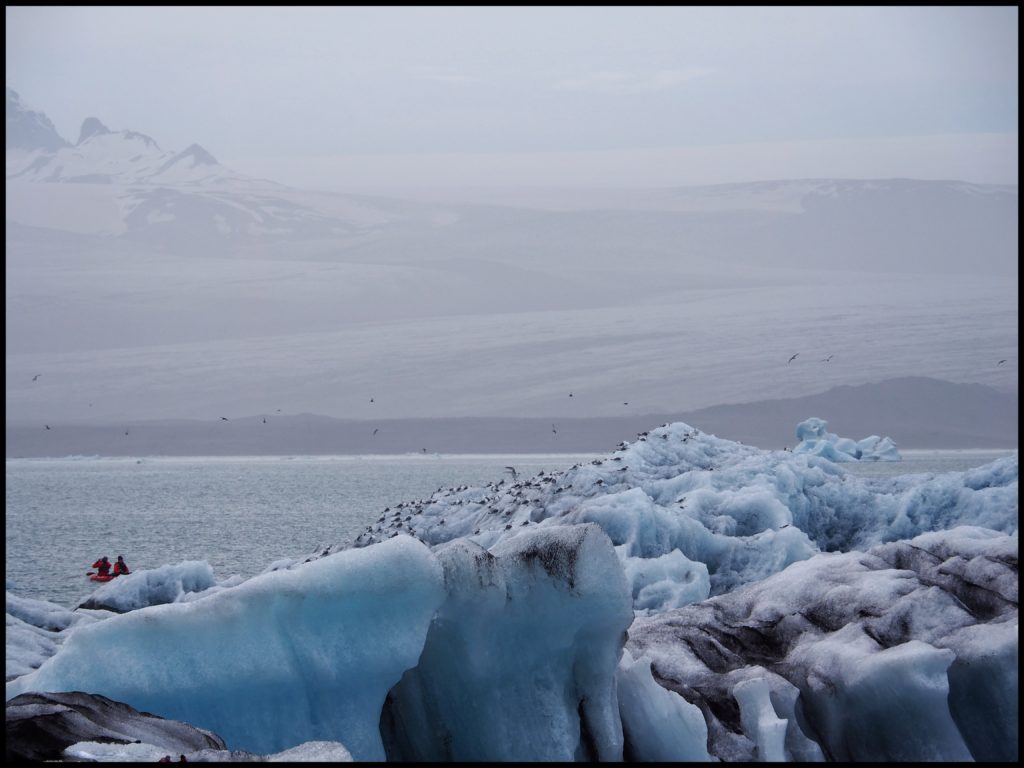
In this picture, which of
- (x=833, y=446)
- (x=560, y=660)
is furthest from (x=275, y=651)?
(x=833, y=446)

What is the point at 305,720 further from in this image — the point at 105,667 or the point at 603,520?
the point at 603,520

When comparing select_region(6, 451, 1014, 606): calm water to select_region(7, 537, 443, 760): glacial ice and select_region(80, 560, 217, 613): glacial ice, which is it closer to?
select_region(80, 560, 217, 613): glacial ice

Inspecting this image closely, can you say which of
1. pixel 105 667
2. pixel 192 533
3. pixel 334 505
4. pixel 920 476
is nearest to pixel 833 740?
pixel 105 667

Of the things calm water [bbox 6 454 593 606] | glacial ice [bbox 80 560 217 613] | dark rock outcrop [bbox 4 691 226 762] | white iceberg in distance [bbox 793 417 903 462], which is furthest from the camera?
white iceberg in distance [bbox 793 417 903 462]

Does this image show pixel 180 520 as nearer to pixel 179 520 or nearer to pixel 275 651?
pixel 179 520

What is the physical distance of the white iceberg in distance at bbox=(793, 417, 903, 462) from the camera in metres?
65.0

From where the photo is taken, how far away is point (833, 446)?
6625 centimetres

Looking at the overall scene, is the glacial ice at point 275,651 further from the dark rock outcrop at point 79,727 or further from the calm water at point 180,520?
the calm water at point 180,520

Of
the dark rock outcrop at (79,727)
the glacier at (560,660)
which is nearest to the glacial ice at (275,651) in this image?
the glacier at (560,660)

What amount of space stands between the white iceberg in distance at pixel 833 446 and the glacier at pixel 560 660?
1721 inches

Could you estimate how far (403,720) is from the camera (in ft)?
Answer: 35.1

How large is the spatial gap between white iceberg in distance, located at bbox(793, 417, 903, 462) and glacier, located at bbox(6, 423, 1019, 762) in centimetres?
4370

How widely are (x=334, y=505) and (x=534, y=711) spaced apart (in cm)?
5654

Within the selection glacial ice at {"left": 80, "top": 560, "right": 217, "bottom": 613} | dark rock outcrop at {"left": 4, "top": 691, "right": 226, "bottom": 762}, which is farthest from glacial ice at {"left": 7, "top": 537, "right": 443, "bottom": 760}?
glacial ice at {"left": 80, "top": 560, "right": 217, "bottom": 613}
